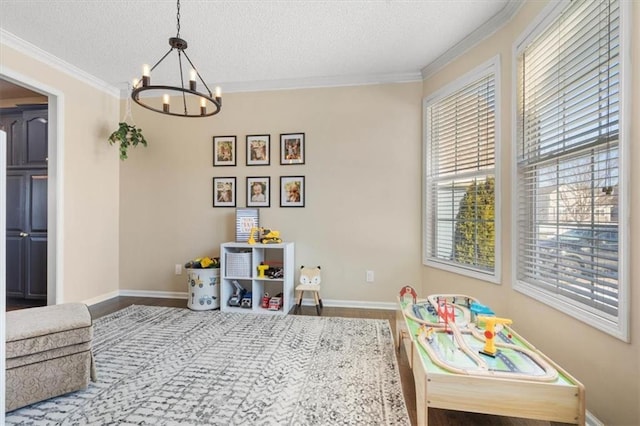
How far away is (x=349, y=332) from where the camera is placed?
8.68 ft

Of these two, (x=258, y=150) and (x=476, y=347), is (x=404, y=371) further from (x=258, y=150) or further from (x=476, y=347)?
(x=258, y=150)

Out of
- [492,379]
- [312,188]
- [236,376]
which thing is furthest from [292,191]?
[492,379]

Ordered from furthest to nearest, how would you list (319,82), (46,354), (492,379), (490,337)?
(319,82), (46,354), (490,337), (492,379)

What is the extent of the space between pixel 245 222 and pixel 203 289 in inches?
35.0

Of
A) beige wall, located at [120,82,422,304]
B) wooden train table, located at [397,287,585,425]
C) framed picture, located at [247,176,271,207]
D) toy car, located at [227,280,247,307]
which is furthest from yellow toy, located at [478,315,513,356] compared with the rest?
framed picture, located at [247,176,271,207]

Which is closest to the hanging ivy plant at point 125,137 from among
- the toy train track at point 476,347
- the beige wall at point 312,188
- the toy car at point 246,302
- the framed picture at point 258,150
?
the beige wall at point 312,188

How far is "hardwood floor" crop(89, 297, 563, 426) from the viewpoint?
5.04ft

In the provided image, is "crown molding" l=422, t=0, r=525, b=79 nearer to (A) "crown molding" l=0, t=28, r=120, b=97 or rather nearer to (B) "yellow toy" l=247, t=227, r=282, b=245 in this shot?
(B) "yellow toy" l=247, t=227, r=282, b=245

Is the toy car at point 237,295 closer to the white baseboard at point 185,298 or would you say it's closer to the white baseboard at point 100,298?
the white baseboard at point 185,298

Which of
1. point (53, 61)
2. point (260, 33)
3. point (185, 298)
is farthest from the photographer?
point (185, 298)

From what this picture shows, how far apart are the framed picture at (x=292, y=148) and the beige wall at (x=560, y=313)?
160cm

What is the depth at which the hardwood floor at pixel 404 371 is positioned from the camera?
5.04ft

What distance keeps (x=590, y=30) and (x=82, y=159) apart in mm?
4575

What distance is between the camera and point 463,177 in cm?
281
